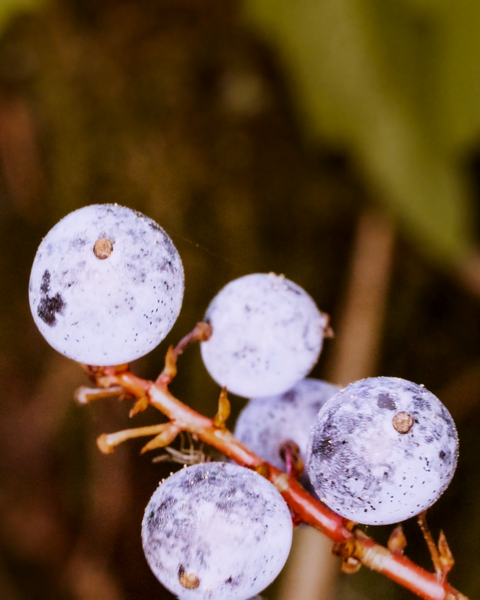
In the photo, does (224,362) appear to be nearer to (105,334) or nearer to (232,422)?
(105,334)

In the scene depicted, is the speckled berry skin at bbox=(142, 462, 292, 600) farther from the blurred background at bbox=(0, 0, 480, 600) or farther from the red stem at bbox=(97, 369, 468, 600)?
the blurred background at bbox=(0, 0, 480, 600)

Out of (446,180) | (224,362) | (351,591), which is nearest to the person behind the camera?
(224,362)

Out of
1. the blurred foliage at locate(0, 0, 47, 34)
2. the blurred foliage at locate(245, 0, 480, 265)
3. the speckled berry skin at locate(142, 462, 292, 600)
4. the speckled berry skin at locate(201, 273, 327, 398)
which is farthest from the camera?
the blurred foliage at locate(245, 0, 480, 265)

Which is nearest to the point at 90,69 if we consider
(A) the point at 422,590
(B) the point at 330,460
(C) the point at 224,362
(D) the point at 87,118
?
(D) the point at 87,118

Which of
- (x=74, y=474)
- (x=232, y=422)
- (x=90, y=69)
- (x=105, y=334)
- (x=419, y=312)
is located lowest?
(x=74, y=474)

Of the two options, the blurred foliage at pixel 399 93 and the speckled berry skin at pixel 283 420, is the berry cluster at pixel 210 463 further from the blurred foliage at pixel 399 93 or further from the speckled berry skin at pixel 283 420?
the blurred foliage at pixel 399 93

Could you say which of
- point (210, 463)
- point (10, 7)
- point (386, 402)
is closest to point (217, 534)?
point (210, 463)

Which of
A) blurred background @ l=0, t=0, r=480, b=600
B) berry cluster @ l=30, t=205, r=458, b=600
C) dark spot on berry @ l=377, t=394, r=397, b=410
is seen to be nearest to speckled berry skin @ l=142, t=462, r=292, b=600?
berry cluster @ l=30, t=205, r=458, b=600
